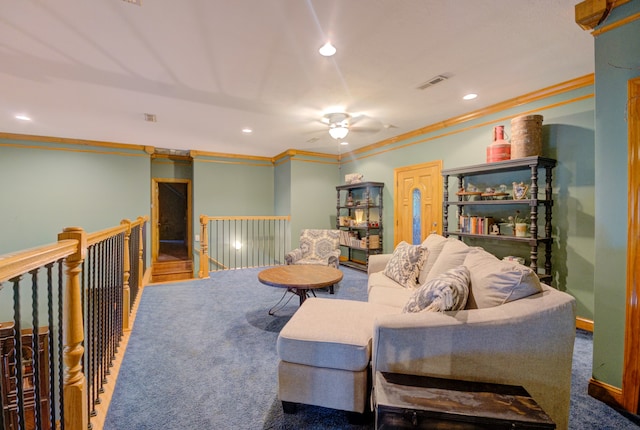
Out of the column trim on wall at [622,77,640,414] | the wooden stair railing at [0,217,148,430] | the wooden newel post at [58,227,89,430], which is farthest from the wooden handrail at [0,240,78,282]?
the column trim on wall at [622,77,640,414]

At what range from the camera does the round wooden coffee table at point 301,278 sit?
8.45 feet

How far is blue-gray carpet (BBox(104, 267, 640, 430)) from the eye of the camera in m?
1.63

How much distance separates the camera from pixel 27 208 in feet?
16.2

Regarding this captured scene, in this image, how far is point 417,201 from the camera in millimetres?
4664

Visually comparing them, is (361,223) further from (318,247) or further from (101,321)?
Answer: (101,321)

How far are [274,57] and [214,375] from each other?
253 cm

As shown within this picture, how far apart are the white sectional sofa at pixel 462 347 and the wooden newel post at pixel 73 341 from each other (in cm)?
90

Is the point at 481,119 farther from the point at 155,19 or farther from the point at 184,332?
the point at 184,332

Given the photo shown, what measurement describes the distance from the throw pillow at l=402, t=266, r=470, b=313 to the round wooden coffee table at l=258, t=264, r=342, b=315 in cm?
108

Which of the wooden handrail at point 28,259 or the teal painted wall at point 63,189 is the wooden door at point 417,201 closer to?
the wooden handrail at point 28,259

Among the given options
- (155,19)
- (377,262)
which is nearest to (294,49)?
(155,19)

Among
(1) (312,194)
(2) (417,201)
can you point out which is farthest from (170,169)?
(2) (417,201)

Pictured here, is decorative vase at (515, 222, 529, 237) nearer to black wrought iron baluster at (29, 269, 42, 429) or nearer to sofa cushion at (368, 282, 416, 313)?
sofa cushion at (368, 282, 416, 313)

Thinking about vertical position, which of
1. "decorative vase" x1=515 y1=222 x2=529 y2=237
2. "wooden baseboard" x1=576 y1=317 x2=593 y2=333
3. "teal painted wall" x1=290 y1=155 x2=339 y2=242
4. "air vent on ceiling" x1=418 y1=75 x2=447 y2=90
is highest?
"air vent on ceiling" x1=418 y1=75 x2=447 y2=90
